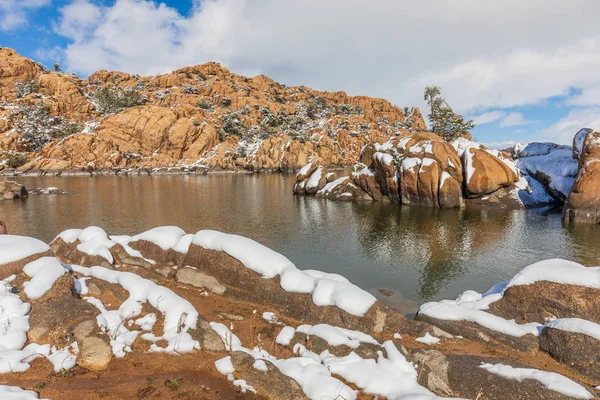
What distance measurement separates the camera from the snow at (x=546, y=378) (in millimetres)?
7504

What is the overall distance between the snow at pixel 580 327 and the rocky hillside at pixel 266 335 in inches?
1.1

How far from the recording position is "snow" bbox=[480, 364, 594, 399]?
24.6 feet

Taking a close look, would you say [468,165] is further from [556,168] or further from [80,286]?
[80,286]

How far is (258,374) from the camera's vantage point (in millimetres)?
7941

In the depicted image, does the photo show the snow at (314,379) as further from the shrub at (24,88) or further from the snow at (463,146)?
the shrub at (24,88)

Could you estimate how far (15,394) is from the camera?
21.8ft

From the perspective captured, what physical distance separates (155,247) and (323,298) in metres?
9.92

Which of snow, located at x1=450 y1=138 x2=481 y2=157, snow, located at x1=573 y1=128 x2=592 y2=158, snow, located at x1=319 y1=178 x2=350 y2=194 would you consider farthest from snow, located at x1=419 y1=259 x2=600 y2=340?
snow, located at x1=319 y1=178 x2=350 y2=194

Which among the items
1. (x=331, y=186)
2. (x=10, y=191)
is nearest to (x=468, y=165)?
(x=331, y=186)

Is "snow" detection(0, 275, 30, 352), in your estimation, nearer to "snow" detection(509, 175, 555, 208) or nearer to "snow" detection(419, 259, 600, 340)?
"snow" detection(419, 259, 600, 340)

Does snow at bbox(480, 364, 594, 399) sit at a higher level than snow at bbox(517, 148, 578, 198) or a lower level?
lower

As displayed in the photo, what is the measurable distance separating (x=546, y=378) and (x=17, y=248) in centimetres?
1861

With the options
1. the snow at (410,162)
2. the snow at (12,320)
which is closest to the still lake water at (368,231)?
the snow at (410,162)

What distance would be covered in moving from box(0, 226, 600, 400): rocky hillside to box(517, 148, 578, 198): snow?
A: 4205 cm
